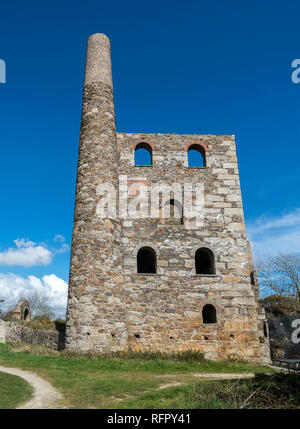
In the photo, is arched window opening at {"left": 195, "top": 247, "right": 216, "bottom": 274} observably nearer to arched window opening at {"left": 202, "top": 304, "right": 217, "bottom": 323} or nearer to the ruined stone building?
the ruined stone building

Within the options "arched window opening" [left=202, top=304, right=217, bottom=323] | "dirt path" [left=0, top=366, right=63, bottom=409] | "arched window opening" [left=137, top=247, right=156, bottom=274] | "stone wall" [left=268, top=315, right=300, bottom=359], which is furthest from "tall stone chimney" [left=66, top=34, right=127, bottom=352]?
"stone wall" [left=268, top=315, right=300, bottom=359]

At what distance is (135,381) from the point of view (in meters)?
8.08

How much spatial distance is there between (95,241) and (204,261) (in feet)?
18.8

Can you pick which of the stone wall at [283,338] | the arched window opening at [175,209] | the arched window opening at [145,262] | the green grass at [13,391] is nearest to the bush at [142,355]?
the green grass at [13,391]

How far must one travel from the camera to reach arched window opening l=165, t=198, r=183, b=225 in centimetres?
1491

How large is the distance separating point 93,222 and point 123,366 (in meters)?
5.34

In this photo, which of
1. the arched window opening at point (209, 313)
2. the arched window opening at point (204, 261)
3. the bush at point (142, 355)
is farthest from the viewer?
the arched window opening at point (204, 261)

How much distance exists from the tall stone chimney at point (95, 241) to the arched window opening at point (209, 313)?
382 centimetres

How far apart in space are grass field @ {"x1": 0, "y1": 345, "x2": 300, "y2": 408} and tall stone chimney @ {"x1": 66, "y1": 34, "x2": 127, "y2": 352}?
0.95 m

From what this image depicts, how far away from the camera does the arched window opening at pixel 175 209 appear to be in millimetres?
14906

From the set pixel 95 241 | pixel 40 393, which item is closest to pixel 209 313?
pixel 95 241

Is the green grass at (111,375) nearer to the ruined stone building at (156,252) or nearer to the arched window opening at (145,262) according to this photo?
the ruined stone building at (156,252)
